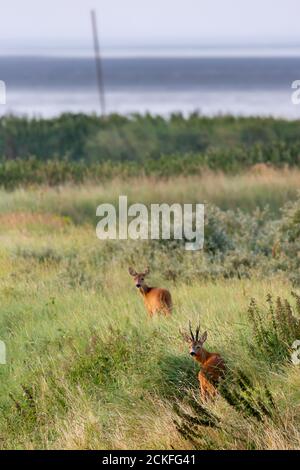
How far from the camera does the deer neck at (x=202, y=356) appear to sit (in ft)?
25.4

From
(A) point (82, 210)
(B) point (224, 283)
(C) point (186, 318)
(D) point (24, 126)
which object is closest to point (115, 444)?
(C) point (186, 318)

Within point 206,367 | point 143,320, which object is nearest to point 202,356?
point 206,367

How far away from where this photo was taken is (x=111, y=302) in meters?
11.0

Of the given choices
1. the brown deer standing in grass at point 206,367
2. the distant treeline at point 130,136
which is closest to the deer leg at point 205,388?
the brown deer standing in grass at point 206,367

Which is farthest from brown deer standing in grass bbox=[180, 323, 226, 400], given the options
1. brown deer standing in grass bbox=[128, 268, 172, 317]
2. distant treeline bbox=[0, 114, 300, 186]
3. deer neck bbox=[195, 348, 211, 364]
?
distant treeline bbox=[0, 114, 300, 186]

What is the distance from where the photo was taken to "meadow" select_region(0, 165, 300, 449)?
290 inches

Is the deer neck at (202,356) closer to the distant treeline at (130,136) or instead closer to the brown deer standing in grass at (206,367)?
the brown deer standing in grass at (206,367)

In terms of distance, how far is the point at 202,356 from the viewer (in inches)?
306

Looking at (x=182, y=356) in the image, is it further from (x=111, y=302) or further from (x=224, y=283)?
(x=224, y=283)

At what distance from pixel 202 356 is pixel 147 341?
1.26 meters

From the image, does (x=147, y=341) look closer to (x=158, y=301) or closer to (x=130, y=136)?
(x=158, y=301)

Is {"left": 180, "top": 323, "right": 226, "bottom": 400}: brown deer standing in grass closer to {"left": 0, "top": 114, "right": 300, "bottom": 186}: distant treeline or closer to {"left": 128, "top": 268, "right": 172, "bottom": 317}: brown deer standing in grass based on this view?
{"left": 128, "top": 268, "right": 172, "bottom": 317}: brown deer standing in grass

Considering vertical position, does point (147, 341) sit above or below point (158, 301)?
below

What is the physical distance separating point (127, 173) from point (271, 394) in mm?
16655
